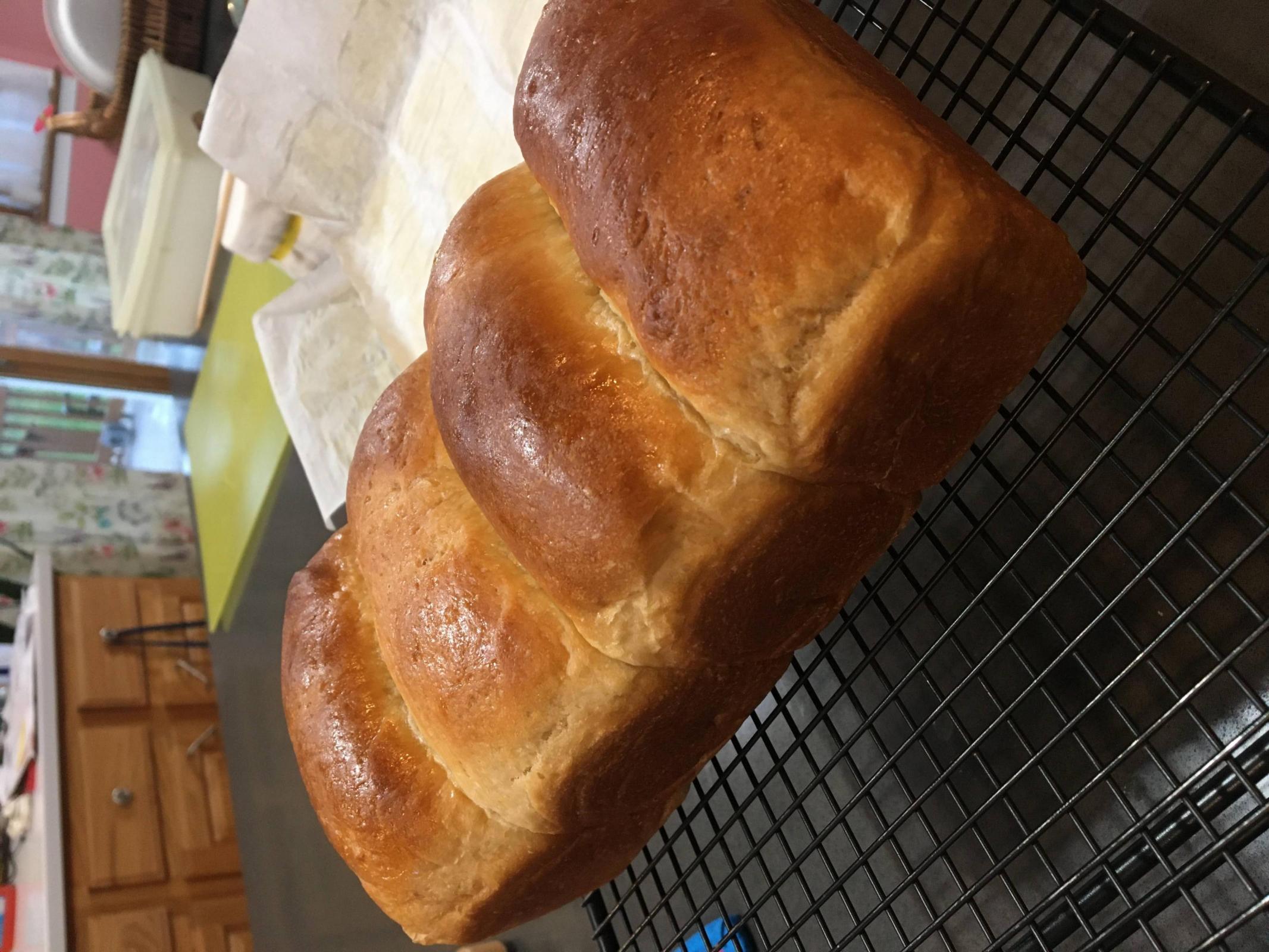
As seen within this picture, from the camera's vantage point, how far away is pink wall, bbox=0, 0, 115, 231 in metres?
2.75

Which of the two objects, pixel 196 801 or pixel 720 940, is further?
pixel 196 801

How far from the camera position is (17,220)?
313 centimetres

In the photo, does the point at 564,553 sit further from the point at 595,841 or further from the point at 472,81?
the point at 472,81

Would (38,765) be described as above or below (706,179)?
below

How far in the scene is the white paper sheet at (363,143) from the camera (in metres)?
1.11

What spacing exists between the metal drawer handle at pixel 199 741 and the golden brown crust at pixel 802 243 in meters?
2.31

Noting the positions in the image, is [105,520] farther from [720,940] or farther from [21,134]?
[720,940]

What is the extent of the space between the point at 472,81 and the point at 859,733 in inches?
35.2

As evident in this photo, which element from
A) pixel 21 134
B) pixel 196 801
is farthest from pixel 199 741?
pixel 21 134

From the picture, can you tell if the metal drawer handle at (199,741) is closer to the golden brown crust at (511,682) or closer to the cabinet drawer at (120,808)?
the cabinet drawer at (120,808)

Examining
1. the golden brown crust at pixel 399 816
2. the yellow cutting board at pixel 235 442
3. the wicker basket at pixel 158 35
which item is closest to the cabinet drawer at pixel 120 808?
the yellow cutting board at pixel 235 442

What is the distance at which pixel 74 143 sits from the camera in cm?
303

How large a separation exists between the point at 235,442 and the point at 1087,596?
2.00 m

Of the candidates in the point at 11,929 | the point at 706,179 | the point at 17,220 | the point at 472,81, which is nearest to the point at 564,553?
the point at 706,179
